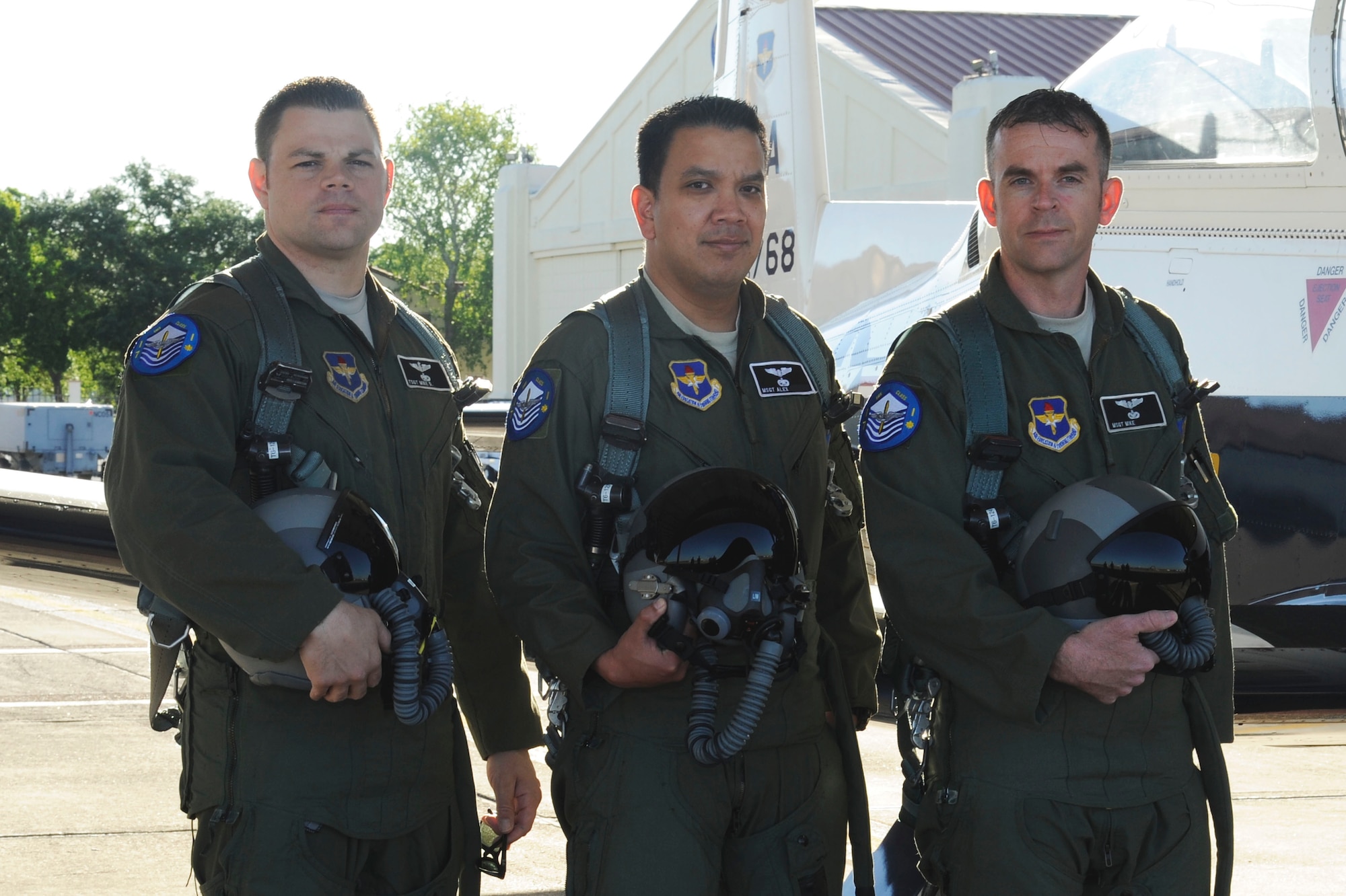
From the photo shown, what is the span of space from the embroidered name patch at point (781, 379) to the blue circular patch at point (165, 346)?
1080 millimetres

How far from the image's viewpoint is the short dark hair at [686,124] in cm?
260

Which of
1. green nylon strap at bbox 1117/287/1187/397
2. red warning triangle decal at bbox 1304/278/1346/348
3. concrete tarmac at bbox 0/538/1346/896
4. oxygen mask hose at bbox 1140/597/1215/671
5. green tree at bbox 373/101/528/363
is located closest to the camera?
oxygen mask hose at bbox 1140/597/1215/671

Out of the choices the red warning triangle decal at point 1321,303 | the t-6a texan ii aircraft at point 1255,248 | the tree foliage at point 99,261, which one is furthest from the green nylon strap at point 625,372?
the tree foliage at point 99,261

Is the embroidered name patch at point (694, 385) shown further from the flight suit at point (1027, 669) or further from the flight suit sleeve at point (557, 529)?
the flight suit at point (1027, 669)

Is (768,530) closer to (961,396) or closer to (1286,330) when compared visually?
(961,396)

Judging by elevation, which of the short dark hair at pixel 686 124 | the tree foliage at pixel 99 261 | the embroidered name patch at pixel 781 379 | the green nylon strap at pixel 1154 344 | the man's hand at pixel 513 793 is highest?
the tree foliage at pixel 99 261

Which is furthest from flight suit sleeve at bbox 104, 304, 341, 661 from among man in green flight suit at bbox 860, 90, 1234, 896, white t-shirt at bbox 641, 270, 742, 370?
man in green flight suit at bbox 860, 90, 1234, 896

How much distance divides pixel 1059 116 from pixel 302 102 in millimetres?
1512

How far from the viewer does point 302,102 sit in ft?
8.36

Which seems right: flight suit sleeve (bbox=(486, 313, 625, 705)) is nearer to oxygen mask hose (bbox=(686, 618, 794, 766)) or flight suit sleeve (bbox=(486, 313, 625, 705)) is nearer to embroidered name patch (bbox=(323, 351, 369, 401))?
oxygen mask hose (bbox=(686, 618, 794, 766))

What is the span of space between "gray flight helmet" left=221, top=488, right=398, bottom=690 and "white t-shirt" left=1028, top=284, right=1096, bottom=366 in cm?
136

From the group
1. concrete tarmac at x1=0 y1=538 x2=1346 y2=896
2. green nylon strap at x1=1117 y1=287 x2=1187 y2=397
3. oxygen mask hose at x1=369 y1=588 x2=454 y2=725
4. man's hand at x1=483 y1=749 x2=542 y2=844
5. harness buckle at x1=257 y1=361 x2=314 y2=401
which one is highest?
green nylon strap at x1=1117 y1=287 x2=1187 y2=397

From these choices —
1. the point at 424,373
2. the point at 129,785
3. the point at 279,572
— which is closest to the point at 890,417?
the point at 424,373

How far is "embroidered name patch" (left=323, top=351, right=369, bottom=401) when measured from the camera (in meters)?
2.46
